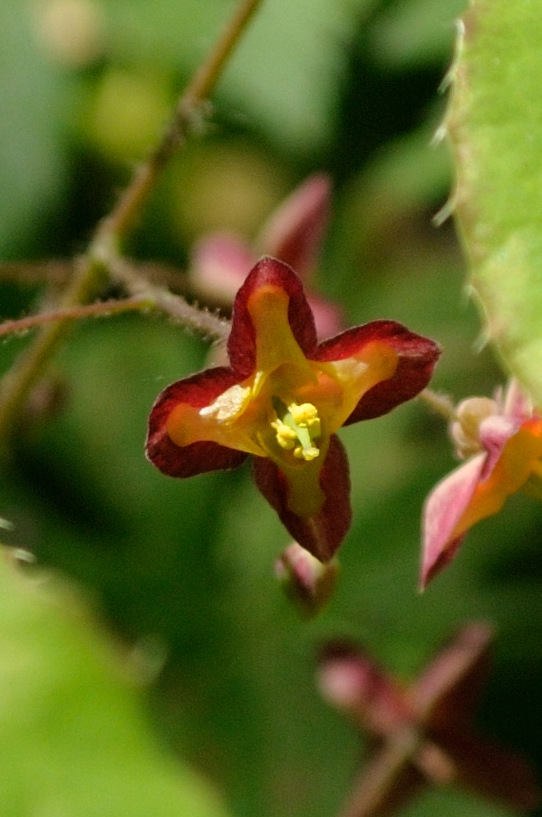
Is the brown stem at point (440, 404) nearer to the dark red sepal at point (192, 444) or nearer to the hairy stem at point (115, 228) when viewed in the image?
the dark red sepal at point (192, 444)

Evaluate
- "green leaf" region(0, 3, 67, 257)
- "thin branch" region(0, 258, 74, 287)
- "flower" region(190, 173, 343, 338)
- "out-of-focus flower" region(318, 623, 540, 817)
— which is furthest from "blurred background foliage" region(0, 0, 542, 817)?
"thin branch" region(0, 258, 74, 287)

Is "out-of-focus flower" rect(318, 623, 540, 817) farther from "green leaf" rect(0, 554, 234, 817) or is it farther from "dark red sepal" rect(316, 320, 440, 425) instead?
"green leaf" rect(0, 554, 234, 817)

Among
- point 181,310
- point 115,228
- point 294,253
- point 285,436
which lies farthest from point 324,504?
point 294,253

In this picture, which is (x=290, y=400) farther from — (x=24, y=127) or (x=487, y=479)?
(x=24, y=127)

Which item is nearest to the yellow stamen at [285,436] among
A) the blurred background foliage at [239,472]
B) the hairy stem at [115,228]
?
the hairy stem at [115,228]

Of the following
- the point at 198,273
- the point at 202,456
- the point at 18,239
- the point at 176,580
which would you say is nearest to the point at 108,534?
the point at 176,580
